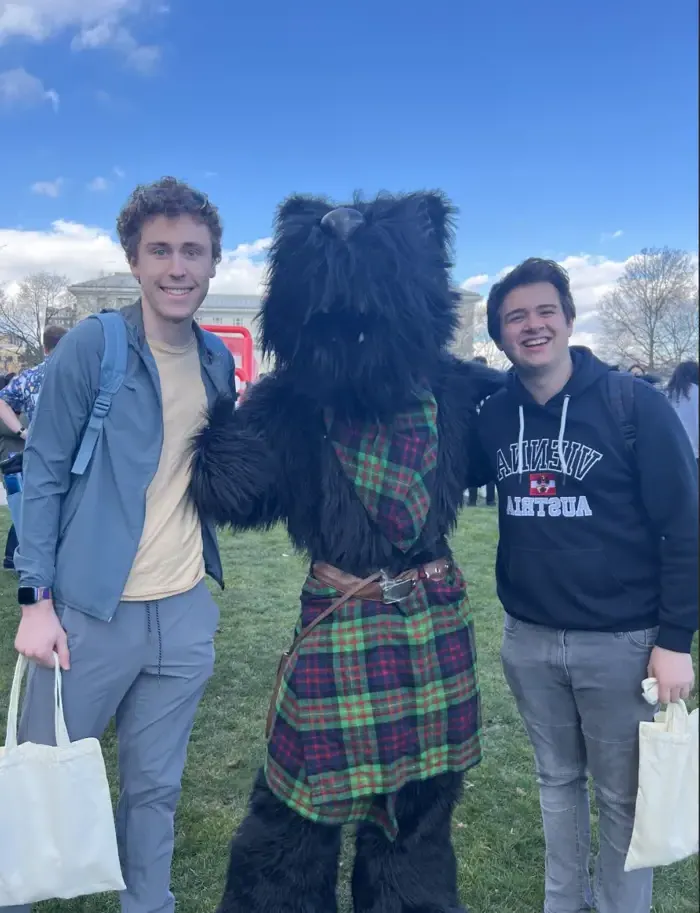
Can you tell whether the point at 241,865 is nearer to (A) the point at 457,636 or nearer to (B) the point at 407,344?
(A) the point at 457,636

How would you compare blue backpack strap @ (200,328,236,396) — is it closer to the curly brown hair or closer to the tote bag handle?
the curly brown hair

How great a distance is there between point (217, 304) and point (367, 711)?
126 inches

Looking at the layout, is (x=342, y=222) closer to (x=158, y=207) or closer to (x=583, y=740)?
(x=158, y=207)

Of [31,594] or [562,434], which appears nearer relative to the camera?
[31,594]

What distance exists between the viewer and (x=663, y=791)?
1674mm

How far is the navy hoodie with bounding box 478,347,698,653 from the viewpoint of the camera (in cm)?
175

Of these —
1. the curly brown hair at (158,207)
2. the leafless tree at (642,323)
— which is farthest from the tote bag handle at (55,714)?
the leafless tree at (642,323)

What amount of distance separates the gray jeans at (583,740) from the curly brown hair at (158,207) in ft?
4.39

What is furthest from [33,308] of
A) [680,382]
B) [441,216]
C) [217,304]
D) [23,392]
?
[441,216]

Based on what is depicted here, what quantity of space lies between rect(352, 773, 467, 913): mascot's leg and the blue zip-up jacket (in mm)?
867

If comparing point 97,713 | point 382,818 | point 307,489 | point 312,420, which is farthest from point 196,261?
point 382,818

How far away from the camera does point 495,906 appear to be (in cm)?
232

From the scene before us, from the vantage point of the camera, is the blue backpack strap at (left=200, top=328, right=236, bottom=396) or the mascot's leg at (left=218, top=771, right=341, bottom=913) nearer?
the mascot's leg at (left=218, top=771, right=341, bottom=913)

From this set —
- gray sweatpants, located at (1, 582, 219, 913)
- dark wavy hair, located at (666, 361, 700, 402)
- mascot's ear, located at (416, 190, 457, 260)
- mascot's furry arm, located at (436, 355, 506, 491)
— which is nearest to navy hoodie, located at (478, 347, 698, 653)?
mascot's furry arm, located at (436, 355, 506, 491)
